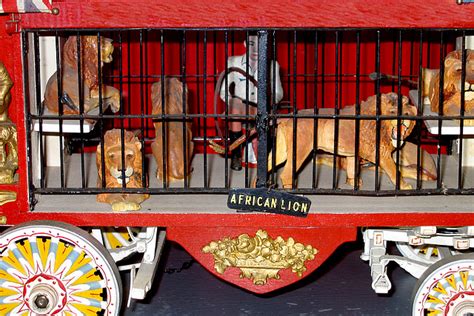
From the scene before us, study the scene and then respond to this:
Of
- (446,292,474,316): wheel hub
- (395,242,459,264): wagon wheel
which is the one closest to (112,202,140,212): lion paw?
(446,292,474,316): wheel hub

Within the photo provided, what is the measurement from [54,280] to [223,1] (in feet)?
3.93

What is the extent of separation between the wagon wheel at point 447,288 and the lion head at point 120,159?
3.73ft

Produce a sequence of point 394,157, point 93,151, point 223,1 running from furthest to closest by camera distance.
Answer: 1. point 93,151
2. point 394,157
3. point 223,1

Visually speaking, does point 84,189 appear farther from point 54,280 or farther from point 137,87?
point 137,87

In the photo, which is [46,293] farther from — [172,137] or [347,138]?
[347,138]

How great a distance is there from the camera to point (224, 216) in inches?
126

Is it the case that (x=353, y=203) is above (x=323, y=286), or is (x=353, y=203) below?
above

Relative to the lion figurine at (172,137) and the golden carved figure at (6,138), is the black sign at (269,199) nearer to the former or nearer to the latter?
the lion figurine at (172,137)

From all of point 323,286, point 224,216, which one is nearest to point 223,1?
point 224,216

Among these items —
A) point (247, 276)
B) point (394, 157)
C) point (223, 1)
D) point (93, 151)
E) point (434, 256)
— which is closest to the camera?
point (223, 1)

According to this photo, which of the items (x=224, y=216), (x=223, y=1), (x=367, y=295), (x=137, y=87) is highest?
(x=223, y=1)

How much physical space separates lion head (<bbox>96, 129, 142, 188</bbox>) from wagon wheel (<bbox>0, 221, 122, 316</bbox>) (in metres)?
0.26

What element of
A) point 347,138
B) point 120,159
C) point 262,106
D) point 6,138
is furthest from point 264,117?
point 6,138

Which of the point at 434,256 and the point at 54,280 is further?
the point at 434,256
